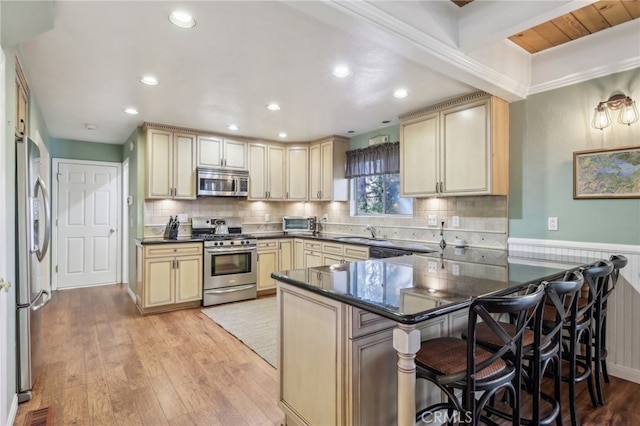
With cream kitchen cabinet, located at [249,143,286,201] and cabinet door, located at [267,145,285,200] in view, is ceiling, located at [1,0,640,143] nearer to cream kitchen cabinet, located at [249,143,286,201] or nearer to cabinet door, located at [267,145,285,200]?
cream kitchen cabinet, located at [249,143,286,201]

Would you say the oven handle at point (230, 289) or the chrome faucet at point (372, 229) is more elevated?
the chrome faucet at point (372, 229)

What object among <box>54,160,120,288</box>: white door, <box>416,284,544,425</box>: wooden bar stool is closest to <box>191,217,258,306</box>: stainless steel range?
<box>54,160,120,288</box>: white door

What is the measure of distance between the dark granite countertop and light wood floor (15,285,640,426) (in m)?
0.96

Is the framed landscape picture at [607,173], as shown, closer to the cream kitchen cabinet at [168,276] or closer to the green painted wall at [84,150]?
the cream kitchen cabinet at [168,276]

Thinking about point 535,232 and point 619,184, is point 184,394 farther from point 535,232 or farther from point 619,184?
point 619,184

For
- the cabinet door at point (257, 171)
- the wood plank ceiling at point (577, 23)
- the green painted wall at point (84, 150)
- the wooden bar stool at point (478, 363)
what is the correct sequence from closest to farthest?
1. the wooden bar stool at point (478, 363)
2. the wood plank ceiling at point (577, 23)
3. the cabinet door at point (257, 171)
4. the green painted wall at point (84, 150)

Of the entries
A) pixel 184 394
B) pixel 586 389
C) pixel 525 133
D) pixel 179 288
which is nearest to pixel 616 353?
pixel 586 389

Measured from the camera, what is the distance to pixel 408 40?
2117 millimetres

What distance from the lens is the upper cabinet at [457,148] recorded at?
3256 millimetres

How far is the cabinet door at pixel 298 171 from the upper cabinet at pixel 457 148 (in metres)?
2.01

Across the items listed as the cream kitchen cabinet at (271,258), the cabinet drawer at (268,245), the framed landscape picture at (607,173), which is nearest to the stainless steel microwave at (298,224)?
the cream kitchen cabinet at (271,258)

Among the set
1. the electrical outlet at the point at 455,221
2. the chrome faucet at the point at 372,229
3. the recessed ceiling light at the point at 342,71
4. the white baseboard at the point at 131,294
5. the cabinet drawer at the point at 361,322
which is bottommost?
the white baseboard at the point at 131,294

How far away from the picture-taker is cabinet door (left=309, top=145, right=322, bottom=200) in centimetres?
552

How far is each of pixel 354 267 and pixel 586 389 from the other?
2.00m
